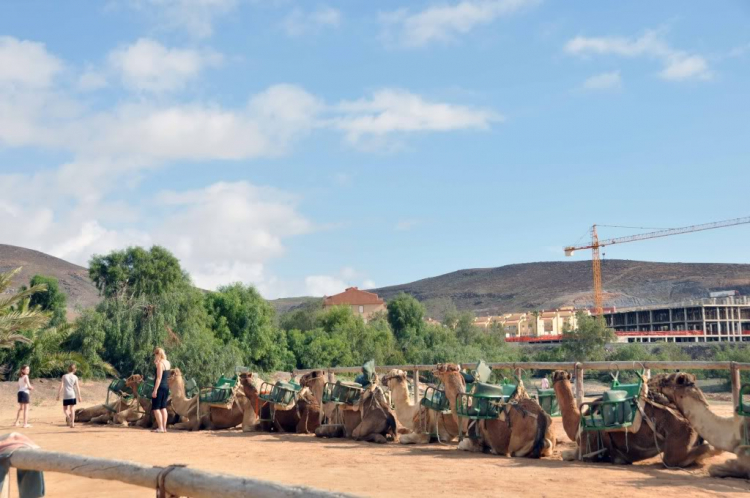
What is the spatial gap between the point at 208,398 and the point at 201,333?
1005 inches

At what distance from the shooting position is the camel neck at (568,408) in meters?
12.4

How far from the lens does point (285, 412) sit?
687 inches

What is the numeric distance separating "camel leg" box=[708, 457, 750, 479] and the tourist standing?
11.3 m

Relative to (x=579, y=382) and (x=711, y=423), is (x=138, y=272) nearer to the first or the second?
(x=579, y=382)

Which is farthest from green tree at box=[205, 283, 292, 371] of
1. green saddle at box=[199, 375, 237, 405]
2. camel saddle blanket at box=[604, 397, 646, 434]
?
camel saddle blanket at box=[604, 397, 646, 434]

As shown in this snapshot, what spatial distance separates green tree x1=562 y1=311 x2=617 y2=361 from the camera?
70250mm

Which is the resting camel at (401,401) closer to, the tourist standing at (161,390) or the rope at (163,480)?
the tourist standing at (161,390)

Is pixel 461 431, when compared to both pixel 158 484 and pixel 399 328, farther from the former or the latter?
pixel 399 328

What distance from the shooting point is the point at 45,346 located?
1316 inches

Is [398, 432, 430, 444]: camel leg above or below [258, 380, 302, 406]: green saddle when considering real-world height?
below

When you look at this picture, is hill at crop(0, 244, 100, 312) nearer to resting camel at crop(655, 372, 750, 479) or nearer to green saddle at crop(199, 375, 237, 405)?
green saddle at crop(199, 375, 237, 405)

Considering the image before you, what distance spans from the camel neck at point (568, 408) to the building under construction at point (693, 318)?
119577 millimetres

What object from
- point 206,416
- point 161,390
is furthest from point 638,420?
point 206,416

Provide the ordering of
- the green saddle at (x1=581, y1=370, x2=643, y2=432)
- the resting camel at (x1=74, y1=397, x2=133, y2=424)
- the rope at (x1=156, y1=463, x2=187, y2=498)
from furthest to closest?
1. the resting camel at (x1=74, y1=397, x2=133, y2=424)
2. the green saddle at (x1=581, y1=370, x2=643, y2=432)
3. the rope at (x1=156, y1=463, x2=187, y2=498)
